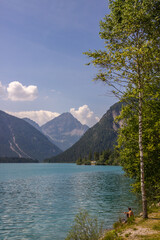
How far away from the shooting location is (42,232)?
98.8ft

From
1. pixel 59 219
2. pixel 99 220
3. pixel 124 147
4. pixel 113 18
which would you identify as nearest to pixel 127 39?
pixel 113 18

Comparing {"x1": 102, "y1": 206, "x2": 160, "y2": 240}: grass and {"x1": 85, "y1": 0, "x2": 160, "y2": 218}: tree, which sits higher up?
{"x1": 85, "y1": 0, "x2": 160, "y2": 218}: tree

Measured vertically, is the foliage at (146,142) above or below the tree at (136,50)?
below

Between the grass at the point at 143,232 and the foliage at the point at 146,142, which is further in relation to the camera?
the foliage at the point at 146,142

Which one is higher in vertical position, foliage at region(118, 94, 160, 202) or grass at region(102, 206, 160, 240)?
foliage at region(118, 94, 160, 202)

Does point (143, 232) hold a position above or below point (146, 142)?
below

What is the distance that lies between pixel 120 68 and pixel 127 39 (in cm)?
361

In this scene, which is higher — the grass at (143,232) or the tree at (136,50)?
the tree at (136,50)

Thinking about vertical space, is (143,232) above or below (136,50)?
below

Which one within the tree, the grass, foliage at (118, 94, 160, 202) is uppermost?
the tree

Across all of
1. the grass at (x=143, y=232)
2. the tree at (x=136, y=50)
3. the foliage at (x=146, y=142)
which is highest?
the tree at (x=136, y=50)

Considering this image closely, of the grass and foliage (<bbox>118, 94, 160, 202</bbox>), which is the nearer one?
the grass

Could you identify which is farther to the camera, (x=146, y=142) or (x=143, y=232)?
(x=146, y=142)

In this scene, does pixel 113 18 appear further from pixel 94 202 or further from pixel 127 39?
pixel 94 202
